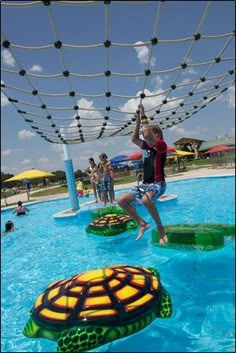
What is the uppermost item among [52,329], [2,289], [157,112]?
[157,112]

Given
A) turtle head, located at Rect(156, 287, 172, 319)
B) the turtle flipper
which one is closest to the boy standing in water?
turtle head, located at Rect(156, 287, 172, 319)

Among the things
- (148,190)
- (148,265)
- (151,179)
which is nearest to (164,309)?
(148,190)

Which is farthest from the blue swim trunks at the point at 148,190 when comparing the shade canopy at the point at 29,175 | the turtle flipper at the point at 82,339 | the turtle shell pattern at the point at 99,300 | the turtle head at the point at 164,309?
the shade canopy at the point at 29,175

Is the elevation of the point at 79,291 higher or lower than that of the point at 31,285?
higher

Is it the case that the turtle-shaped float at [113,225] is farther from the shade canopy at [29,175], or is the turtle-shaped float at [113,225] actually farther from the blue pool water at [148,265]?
the shade canopy at [29,175]

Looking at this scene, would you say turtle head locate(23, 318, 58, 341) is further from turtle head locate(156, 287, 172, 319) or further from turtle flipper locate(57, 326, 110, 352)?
turtle head locate(156, 287, 172, 319)

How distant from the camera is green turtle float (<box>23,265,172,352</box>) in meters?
3.48

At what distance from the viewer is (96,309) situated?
3.66 meters

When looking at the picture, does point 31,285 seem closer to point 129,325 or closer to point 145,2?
point 129,325

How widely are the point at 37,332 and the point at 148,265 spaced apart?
3.32 metres

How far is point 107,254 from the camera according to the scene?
791 centimetres

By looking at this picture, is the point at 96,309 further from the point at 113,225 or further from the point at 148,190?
the point at 113,225

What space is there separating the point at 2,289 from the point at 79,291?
3.05 metres

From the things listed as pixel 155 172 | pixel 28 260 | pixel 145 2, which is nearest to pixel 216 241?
pixel 155 172
